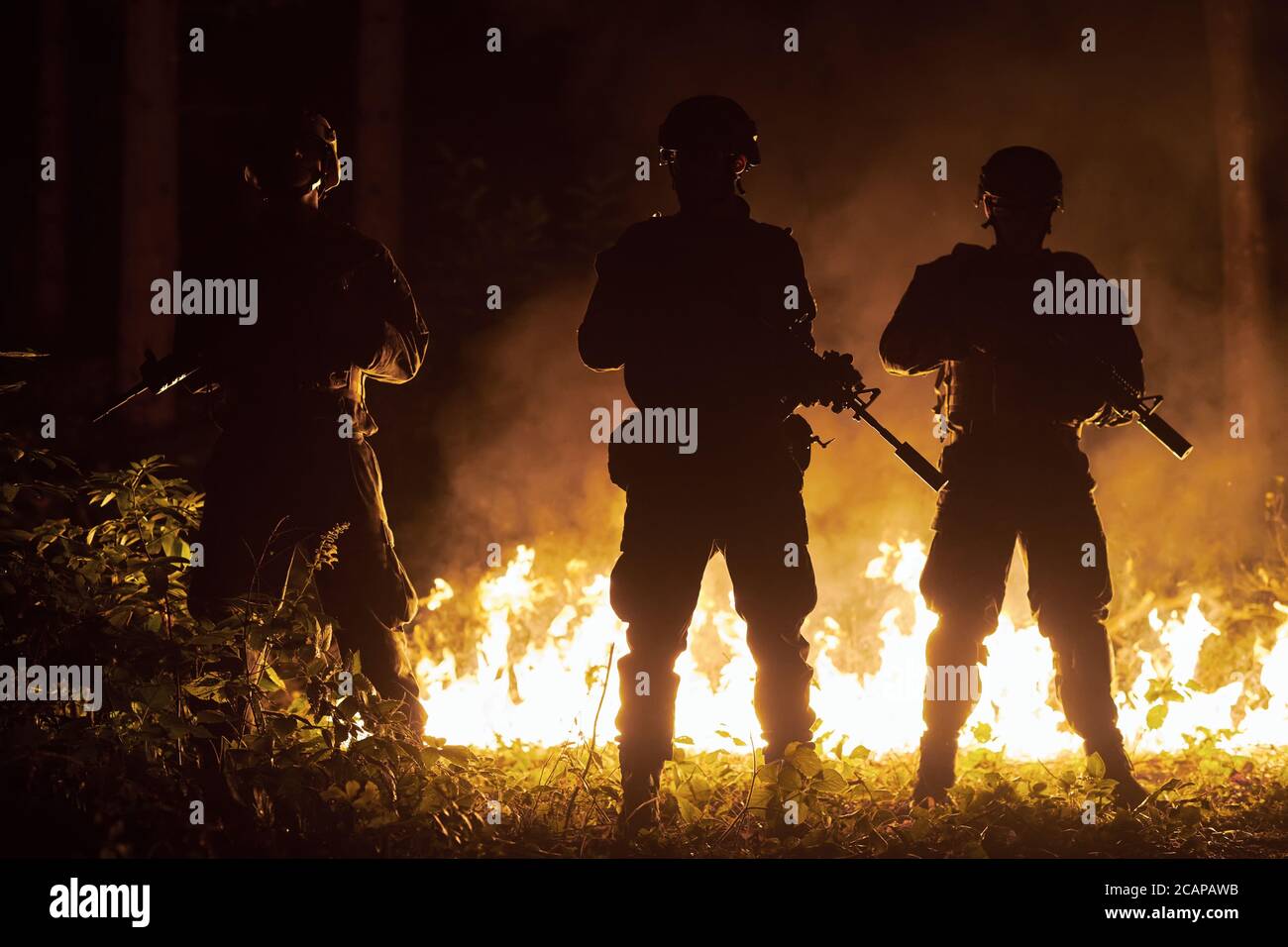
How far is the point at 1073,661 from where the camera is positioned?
5.45 metres

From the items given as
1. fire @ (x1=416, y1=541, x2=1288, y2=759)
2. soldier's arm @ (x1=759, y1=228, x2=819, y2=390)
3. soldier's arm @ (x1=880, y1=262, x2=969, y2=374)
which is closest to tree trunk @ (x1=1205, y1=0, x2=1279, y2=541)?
fire @ (x1=416, y1=541, x2=1288, y2=759)

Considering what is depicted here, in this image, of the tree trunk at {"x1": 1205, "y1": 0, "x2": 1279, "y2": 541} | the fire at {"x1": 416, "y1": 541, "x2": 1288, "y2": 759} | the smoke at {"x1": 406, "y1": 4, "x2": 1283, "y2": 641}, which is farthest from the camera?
the tree trunk at {"x1": 1205, "y1": 0, "x2": 1279, "y2": 541}

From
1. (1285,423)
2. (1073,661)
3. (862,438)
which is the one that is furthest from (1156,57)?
(1073,661)

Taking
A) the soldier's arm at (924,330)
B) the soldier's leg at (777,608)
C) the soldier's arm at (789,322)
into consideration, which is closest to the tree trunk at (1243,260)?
the soldier's arm at (924,330)

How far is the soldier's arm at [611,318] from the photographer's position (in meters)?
5.13

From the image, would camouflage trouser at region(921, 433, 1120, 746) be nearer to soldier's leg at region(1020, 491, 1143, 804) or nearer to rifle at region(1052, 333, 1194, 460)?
soldier's leg at region(1020, 491, 1143, 804)

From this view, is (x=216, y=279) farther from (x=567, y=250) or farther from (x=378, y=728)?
(x=567, y=250)

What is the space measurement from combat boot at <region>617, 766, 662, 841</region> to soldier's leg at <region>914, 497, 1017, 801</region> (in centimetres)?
132

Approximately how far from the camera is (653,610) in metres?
4.97

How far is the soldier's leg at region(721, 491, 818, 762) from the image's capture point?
494 cm

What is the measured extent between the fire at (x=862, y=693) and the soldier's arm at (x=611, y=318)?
205 cm

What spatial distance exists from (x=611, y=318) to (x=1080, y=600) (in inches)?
99.3

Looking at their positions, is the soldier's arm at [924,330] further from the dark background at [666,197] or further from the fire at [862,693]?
the dark background at [666,197]

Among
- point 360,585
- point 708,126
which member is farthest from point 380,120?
point 360,585
